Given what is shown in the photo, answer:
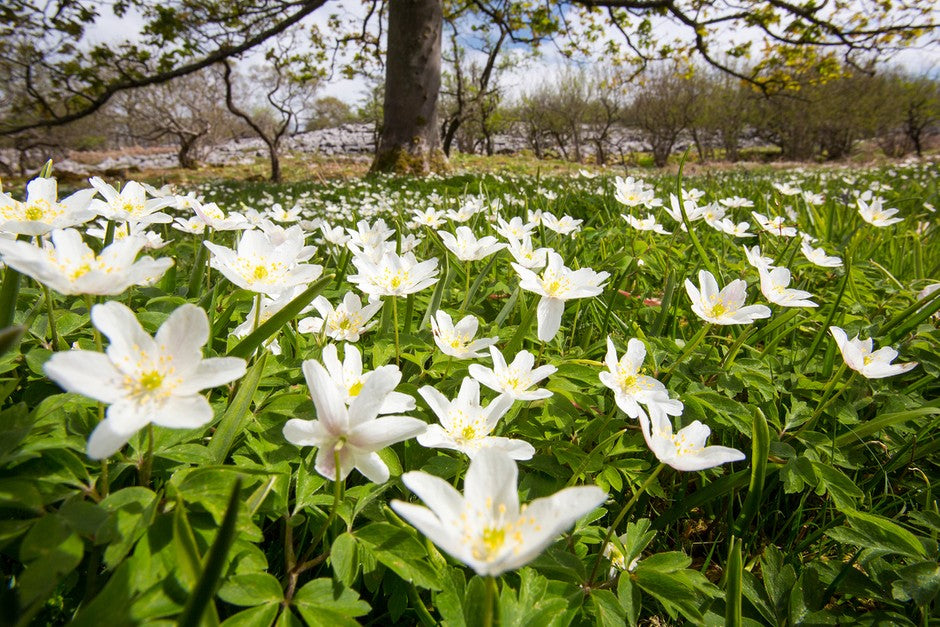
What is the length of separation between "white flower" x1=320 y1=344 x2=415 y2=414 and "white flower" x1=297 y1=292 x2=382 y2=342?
253 millimetres

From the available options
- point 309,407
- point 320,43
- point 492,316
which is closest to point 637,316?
point 492,316

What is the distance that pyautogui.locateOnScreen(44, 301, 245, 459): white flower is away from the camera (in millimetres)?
638

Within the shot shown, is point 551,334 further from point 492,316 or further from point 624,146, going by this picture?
point 624,146

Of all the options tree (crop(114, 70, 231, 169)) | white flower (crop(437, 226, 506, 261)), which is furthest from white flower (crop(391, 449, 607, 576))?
tree (crop(114, 70, 231, 169))

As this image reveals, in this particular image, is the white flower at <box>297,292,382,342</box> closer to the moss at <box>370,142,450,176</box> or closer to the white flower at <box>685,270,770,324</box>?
the white flower at <box>685,270,770,324</box>

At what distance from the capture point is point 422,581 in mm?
816

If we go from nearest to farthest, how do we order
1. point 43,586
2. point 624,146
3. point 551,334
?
point 43,586
point 551,334
point 624,146

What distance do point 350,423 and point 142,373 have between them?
0.33 metres

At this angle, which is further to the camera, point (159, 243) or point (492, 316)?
point (492, 316)

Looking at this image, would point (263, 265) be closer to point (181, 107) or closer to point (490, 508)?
point (490, 508)

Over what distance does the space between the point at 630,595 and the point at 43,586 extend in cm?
95

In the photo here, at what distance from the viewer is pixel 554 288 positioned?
1.41m

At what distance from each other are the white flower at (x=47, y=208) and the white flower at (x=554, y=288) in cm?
106

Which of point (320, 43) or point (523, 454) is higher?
point (320, 43)
